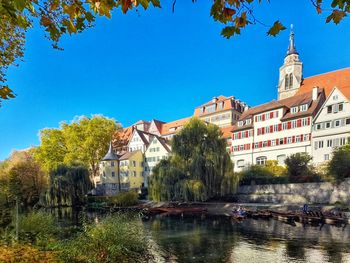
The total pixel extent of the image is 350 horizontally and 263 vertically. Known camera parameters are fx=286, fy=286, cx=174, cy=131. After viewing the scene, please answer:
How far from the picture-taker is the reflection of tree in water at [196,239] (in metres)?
14.6

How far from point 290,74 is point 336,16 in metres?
55.4

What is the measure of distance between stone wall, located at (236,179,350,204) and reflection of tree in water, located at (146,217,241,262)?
10875 mm

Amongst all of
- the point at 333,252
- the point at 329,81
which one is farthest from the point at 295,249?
the point at 329,81

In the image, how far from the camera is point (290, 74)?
5444 centimetres

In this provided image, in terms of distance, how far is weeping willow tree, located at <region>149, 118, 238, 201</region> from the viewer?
3441 centimetres

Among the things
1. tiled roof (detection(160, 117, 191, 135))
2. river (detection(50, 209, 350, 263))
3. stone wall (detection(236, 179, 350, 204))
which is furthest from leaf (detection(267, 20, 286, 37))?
A: tiled roof (detection(160, 117, 191, 135))

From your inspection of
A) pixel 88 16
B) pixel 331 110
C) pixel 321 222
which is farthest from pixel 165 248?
pixel 331 110

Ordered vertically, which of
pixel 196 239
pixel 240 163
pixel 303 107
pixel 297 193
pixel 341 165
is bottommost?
pixel 196 239

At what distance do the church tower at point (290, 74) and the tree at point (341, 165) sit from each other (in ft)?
82.1

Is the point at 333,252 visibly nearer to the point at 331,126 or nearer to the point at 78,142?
the point at 331,126

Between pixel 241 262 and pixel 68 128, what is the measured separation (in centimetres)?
5360

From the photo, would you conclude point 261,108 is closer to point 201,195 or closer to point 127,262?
point 201,195

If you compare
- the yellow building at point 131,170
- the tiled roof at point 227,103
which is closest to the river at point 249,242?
the yellow building at point 131,170

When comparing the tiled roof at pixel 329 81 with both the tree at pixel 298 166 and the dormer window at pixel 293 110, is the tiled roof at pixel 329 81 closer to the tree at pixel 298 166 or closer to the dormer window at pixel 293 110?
the dormer window at pixel 293 110
